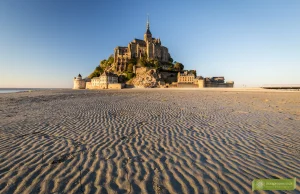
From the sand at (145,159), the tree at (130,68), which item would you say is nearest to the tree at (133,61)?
the tree at (130,68)

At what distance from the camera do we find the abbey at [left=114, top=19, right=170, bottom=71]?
3875 inches

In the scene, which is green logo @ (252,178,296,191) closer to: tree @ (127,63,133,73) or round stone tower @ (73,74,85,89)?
tree @ (127,63,133,73)

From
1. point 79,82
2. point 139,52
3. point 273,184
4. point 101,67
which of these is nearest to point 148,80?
point 139,52

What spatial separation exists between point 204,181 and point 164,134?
343 centimetres

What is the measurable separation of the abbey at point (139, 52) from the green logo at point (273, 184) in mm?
97555

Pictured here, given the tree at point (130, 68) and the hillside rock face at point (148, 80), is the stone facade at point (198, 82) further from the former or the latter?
the tree at point (130, 68)

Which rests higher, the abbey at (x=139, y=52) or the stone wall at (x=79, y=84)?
the abbey at (x=139, y=52)

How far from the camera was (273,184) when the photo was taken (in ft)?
11.4

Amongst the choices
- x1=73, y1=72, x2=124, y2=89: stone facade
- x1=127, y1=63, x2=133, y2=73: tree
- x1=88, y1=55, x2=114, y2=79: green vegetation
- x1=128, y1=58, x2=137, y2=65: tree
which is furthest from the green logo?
x1=88, y1=55, x2=114, y2=79: green vegetation

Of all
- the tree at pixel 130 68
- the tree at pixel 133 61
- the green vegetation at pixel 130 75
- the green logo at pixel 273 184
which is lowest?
the green logo at pixel 273 184

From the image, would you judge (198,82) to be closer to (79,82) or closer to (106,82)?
(106,82)

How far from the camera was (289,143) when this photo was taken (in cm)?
566

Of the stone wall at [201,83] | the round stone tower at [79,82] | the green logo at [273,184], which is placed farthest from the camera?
the round stone tower at [79,82]

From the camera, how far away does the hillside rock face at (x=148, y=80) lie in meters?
80.8
